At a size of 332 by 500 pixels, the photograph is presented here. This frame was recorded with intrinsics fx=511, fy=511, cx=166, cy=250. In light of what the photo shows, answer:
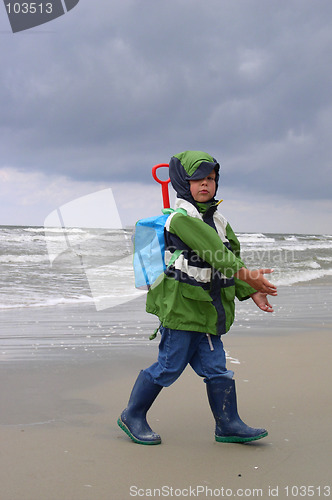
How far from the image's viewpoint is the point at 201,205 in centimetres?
273

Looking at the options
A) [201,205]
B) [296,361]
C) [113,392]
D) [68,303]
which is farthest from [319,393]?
[68,303]

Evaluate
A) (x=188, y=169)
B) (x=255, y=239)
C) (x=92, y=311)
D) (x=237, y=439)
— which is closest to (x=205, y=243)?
(x=188, y=169)

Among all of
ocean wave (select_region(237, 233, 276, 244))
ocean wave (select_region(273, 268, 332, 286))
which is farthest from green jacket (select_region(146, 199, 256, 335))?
ocean wave (select_region(237, 233, 276, 244))

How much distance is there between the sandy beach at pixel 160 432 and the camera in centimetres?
218

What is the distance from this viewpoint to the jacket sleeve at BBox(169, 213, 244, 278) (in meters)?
2.56

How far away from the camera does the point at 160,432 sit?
9.34 ft

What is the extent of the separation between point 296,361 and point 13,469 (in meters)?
2.69

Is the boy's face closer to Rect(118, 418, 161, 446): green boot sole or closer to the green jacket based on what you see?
the green jacket

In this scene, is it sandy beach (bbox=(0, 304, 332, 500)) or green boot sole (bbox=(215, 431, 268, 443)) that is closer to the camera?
sandy beach (bbox=(0, 304, 332, 500))

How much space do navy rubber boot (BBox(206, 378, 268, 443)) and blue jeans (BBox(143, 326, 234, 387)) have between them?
0.05 metres

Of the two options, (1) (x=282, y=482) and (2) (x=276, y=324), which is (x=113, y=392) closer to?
(1) (x=282, y=482)

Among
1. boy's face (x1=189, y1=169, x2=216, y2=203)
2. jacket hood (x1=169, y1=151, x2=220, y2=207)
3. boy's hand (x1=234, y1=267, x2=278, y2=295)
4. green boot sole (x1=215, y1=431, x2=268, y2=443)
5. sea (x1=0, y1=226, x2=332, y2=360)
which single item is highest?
jacket hood (x1=169, y1=151, x2=220, y2=207)

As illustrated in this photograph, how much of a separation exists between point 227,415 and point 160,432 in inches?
16.7

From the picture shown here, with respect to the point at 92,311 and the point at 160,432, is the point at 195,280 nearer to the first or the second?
the point at 160,432
